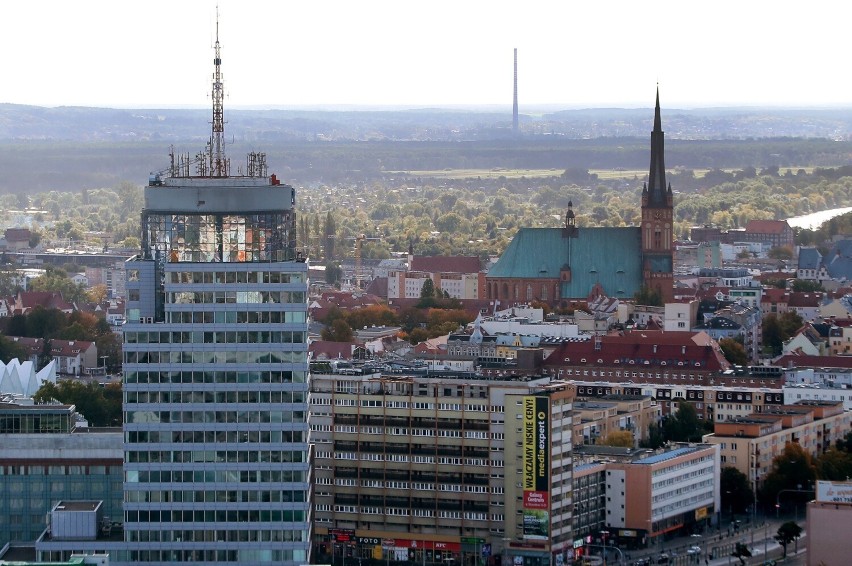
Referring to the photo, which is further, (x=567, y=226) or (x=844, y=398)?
(x=567, y=226)

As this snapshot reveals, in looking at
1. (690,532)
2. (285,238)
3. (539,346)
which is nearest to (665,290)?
(539,346)

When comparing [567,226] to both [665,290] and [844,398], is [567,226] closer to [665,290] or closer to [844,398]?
[665,290]

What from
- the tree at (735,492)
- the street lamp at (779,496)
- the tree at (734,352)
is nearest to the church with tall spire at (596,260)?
the tree at (734,352)

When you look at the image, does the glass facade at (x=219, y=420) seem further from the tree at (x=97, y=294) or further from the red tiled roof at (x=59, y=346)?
the tree at (x=97, y=294)

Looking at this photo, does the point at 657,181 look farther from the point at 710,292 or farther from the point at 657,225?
the point at 710,292

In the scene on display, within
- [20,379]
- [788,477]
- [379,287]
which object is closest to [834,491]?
[788,477]

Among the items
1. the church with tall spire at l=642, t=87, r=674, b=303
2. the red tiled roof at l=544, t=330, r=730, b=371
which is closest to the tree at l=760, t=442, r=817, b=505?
the red tiled roof at l=544, t=330, r=730, b=371
